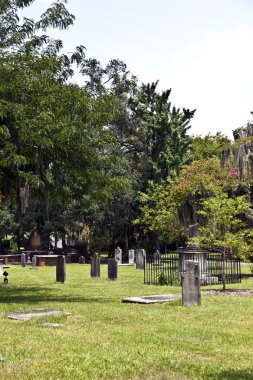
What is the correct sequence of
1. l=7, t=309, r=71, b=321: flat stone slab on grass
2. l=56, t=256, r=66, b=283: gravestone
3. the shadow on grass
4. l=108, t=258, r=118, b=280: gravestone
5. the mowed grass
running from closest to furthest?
the mowed grass
l=7, t=309, r=71, b=321: flat stone slab on grass
the shadow on grass
l=56, t=256, r=66, b=283: gravestone
l=108, t=258, r=118, b=280: gravestone

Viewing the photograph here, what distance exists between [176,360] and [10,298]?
413 inches

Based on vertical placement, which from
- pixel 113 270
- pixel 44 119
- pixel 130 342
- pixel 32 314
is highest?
pixel 44 119

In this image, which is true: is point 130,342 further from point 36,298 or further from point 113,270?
point 113,270

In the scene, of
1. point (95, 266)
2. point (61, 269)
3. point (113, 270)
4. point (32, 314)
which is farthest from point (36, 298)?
point (95, 266)

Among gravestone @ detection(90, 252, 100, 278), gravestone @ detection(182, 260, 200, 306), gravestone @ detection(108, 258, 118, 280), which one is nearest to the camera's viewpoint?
gravestone @ detection(182, 260, 200, 306)

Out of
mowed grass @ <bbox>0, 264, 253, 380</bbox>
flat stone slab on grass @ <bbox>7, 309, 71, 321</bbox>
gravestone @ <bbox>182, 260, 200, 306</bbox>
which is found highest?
gravestone @ <bbox>182, 260, 200, 306</bbox>

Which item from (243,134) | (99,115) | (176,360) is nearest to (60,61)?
(99,115)

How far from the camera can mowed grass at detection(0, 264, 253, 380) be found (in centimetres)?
740

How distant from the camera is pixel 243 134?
36.4m

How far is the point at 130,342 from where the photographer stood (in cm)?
936

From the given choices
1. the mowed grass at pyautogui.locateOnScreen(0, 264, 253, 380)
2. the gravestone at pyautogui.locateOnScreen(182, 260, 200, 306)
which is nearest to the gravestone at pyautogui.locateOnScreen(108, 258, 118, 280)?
the mowed grass at pyautogui.locateOnScreen(0, 264, 253, 380)

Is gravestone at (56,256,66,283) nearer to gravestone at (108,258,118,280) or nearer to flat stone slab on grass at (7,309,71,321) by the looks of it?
gravestone at (108,258,118,280)

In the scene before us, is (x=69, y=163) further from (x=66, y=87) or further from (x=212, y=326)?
(x=212, y=326)

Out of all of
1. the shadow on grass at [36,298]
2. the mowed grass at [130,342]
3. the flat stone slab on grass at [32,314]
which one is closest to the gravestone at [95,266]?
the shadow on grass at [36,298]
